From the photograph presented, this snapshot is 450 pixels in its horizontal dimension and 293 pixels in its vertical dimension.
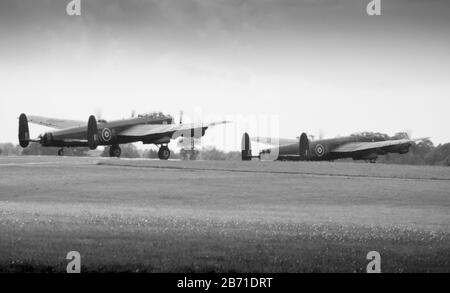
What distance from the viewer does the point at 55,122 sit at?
66.2 meters

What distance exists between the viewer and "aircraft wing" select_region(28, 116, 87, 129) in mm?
64825

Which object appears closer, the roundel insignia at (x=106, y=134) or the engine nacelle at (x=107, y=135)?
the engine nacelle at (x=107, y=135)

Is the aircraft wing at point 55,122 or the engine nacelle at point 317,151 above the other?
the aircraft wing at point 55,122

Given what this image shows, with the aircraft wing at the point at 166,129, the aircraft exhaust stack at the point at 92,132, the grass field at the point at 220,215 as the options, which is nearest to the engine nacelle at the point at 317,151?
the grass field at the point at 220,215

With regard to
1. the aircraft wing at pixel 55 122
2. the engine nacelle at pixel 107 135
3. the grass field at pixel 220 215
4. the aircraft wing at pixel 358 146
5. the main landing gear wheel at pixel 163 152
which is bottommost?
the grass field at pixel 220 215

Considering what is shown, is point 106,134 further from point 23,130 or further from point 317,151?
point 317,151

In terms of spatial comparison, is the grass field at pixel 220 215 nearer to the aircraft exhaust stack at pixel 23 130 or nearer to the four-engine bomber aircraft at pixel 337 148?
the aircraft exhaust stack at pixel 23 130

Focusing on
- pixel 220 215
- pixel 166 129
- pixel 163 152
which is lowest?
pixel 220 215

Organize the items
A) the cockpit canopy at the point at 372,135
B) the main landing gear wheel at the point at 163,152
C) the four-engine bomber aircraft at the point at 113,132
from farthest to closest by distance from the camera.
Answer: the cockpit canopy at the point at 372,135, the main landing gear wheel at the point at 163,152, the four-engine bomber aircraft at the point at 113,132

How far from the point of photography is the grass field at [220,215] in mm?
20109

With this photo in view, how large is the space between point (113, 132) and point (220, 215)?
33.2 m

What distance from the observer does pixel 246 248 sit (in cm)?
2172

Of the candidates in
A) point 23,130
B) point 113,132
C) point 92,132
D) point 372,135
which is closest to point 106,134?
point 113,132

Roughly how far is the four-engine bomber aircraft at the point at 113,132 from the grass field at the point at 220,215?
2.34 meters
